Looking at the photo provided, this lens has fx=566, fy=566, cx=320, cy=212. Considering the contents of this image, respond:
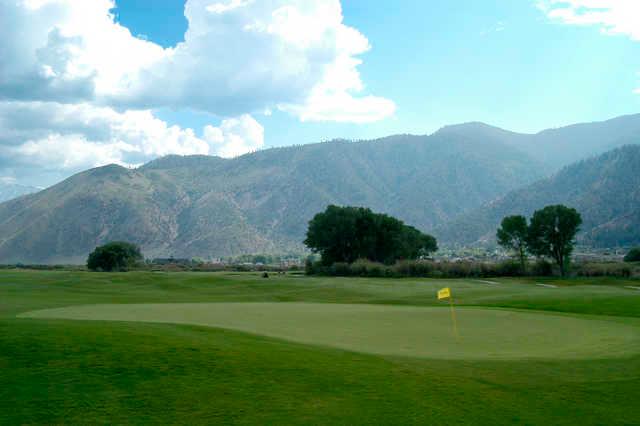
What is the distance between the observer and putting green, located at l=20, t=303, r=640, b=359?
12281 millimetres

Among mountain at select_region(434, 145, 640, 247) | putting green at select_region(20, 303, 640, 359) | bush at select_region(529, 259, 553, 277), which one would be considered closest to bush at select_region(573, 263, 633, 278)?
bush at select_region(529, 259, 553, 277)

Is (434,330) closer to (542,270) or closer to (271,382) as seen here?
(271,382)

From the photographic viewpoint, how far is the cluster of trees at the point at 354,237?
75.3 metres

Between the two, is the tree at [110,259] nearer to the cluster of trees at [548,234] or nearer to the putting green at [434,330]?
the cluster of trees at [548,234]

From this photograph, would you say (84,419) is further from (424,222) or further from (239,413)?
(424,222)

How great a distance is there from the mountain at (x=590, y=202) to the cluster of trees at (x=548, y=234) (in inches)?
2817

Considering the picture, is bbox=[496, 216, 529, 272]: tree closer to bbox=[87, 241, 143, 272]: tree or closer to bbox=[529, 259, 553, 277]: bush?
bbox=[529, 259, 553, 277]: bush

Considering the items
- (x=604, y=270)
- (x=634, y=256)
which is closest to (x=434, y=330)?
(x=604, y=270)

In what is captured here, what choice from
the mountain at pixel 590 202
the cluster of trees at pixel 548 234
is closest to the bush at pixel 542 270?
the cluster of trees at pixel 548 234

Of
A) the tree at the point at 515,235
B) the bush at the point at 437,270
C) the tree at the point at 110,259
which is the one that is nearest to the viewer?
the bush at the point at 437,270

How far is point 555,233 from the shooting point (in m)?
63.1

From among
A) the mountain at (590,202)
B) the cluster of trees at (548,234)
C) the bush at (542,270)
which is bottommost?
the bush at (542,270)

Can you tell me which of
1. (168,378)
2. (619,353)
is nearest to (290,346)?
(168,378)

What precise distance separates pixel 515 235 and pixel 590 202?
89159 mm
